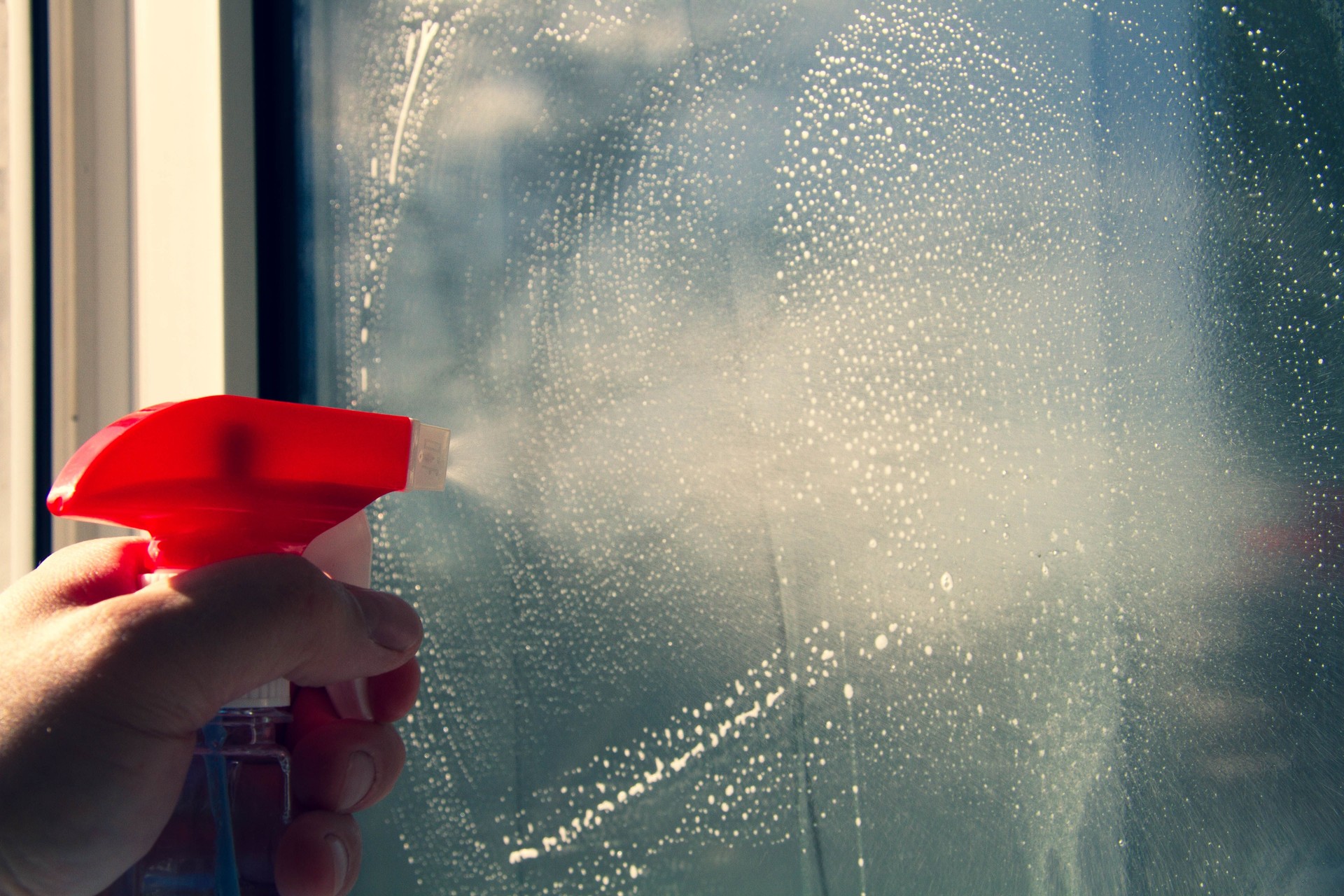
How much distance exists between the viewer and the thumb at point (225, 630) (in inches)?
9.5

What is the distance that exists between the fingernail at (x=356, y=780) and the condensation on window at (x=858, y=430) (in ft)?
0.24

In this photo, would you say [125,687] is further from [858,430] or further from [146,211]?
[146,211]

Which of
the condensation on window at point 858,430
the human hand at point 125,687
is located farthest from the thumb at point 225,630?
the condensation on window at point 858,430

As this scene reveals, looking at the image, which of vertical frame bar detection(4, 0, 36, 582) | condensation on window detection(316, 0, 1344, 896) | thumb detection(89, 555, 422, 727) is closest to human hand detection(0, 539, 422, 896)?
thumb detection(89, 555, 422, 727)

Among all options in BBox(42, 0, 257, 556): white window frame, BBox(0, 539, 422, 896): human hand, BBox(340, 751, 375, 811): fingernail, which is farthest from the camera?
BBox(42, 0, 257, 556): white window frame

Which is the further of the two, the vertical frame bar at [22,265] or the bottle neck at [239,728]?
the vertical frame bar at [22,265]

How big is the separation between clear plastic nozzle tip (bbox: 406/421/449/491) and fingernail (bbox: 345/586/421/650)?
67 mm

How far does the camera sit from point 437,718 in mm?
447

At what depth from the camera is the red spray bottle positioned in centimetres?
24

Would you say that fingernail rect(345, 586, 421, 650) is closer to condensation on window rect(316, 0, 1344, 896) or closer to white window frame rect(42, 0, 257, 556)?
condensation on window rect(316, 0, 1344, 896)

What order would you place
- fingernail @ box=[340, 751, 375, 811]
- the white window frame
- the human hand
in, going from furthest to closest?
the white window frame, fingernail @ box=[340, 751, 375, 811], the human hand

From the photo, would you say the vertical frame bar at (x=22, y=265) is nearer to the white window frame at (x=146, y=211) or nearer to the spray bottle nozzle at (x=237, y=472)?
the white window frame at (x=146, y=211)

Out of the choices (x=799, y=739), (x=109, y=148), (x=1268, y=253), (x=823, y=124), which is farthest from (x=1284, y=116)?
(x=109, y=148)

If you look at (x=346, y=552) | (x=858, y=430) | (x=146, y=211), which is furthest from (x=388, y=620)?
(x=146, y=211)
